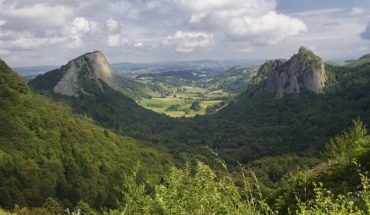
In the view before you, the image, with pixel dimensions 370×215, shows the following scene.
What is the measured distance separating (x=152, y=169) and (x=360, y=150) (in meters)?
161

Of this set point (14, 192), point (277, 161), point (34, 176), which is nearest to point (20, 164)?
point (34, 176)

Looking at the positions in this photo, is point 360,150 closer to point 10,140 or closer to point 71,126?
point 10,140

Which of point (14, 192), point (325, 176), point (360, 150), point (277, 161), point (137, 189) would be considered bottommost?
point (277, 161)

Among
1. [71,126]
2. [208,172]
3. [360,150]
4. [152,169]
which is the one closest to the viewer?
[208,172]

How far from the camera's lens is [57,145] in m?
172

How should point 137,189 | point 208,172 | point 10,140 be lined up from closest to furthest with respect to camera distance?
1. point 208,172
2. point 137,189
3. point 10,140

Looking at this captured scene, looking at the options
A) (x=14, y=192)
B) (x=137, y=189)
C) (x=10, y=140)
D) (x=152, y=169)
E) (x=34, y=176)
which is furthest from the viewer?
(x=152, y=169)

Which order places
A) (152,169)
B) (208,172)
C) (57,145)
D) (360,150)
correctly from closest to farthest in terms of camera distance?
1. (208,172)
2. (360,150)
3. (57,145)
4. (152,169)

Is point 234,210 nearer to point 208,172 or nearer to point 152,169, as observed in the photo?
point 208,172

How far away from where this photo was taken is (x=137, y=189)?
11.2m

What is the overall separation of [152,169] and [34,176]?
60752 mm

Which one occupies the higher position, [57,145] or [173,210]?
[173,210]

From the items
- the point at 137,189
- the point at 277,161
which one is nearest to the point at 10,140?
the point at 277,161

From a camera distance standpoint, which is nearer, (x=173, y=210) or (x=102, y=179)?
(x=173, y=210)
